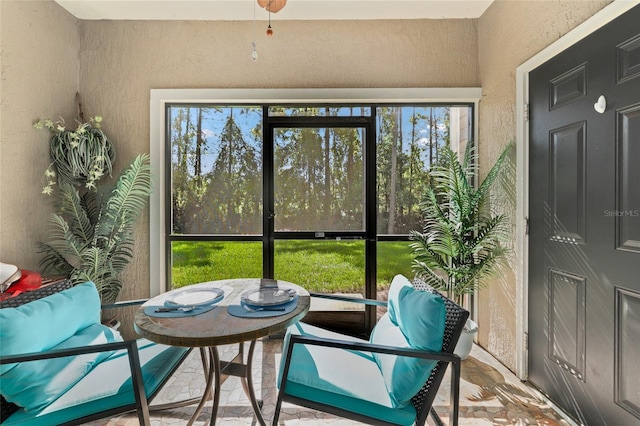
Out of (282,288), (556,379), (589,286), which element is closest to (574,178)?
(589,286)

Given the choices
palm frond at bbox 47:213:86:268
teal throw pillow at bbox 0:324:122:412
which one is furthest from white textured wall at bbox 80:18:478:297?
teal throw pillow at bbox 0:324:122:412

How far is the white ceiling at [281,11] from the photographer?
2361mm

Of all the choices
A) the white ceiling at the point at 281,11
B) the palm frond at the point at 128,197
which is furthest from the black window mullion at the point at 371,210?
the palm frond at the point at 128,197

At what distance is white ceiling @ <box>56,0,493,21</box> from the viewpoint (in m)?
2.36

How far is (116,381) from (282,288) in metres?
0.88

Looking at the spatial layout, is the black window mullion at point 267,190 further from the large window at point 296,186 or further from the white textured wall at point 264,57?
the white textured wall at point 264,57

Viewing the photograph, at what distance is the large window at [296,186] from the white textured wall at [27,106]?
0.86 m

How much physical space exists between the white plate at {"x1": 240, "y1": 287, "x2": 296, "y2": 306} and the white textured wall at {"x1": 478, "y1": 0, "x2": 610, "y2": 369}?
1.71 meters

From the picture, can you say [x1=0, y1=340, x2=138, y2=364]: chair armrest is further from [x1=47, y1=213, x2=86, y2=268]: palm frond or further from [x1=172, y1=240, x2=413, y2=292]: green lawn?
[x1=172, y1=240, x2=413, y2=292]: green lawn

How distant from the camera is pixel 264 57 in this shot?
2.57m

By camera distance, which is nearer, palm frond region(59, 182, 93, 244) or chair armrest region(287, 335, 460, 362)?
chair armrest region(287, 335, 460, 362)

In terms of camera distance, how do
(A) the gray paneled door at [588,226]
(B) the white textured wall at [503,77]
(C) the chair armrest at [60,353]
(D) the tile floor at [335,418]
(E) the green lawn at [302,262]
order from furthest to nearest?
(E) the green lawn at [302,262], (B) the white textured wall at [503,77], (D) the tile floor at [335,418], (A) the gray paneled door at [588,226], (C) the chair armrest at [60,353]

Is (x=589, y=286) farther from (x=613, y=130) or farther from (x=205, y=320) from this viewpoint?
(x=205, y=320)

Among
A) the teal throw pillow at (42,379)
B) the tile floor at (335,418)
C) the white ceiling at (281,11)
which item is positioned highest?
the white ceiling at (281,11)
